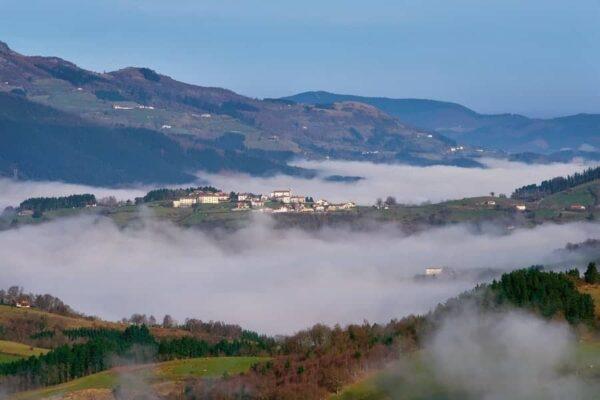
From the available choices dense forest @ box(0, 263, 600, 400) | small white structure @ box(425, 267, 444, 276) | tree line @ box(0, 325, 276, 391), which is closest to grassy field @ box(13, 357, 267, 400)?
dense forest @ box(0, 263, 600, 400)

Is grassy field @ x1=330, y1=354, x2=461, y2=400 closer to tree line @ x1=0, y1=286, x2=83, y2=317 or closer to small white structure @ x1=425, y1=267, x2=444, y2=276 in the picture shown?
tree line @ x1=0, y1=286, x2=83, y2=317

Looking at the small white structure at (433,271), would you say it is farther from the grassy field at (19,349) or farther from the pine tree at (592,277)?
the pine tree at (592,277)

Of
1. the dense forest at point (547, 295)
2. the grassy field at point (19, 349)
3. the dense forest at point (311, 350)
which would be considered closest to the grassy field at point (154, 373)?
the dense forest at point (311, 350)

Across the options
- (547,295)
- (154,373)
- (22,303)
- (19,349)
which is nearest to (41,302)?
(22,303)

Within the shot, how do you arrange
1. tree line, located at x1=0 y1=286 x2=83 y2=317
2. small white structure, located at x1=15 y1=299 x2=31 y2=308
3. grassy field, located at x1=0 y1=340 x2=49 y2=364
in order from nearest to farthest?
grassy field, located at x1=0 y1=340 x2=49 y2=364
small white structure, located at x1=15 y1=299 x2=31 y2=308
tree line, located at x1=0 y1=286 x2=83 y2=317

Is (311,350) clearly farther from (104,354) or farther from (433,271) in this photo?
(433,271)

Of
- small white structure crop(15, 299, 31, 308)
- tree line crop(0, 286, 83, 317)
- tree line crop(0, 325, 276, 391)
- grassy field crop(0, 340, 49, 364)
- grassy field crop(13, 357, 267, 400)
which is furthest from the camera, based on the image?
tree line crop(0, 286, 83, 317)

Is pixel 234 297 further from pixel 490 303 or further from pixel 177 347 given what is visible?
pixel 490 303

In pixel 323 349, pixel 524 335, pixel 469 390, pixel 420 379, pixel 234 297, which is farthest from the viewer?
pixel 234 297

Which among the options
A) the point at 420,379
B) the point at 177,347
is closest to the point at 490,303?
the point at 420,379
